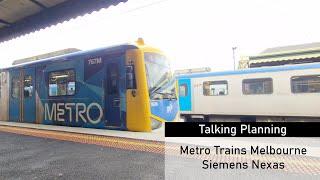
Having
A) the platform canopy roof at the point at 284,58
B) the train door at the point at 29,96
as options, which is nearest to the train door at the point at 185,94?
the platform canopy roof at the point at 284,58

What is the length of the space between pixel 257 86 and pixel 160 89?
598cm

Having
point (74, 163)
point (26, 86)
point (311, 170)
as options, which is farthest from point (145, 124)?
point (26, 86)

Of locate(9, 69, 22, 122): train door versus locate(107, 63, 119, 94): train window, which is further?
locate(9, 69, 22, 122): train door

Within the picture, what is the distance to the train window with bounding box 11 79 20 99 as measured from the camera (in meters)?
12.5

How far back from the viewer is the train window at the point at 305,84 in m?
11.6

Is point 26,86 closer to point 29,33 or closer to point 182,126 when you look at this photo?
point 29,33

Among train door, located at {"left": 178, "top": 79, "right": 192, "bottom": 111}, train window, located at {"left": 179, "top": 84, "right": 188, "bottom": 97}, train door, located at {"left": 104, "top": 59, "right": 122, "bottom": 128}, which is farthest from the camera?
train window, located at {"left": 179, "top": 84, "right": 188, "bottom": 97}

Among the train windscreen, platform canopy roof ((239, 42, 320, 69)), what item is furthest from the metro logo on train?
platform canopy roof ((239, 42, 320, 69))

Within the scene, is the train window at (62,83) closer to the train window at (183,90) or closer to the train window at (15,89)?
the train window at (15,89)

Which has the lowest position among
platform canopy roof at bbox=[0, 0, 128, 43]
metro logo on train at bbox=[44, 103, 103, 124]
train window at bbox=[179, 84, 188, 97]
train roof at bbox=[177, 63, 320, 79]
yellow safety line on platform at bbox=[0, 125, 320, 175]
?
yellow safety line on platform at bbox=[0, 125, 320, 175]

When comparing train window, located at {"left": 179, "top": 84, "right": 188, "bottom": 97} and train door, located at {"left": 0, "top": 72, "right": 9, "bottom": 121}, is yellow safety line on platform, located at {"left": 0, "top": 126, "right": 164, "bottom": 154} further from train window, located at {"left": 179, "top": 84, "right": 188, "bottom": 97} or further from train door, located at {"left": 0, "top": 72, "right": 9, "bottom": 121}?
train window, located at {"left": 179, "top": 84, "right": 188, "bottom": 97}

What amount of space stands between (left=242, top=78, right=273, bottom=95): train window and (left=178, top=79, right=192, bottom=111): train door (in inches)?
122

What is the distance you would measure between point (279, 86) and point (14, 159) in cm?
1074

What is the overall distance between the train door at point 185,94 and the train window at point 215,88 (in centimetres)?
99
